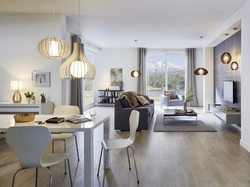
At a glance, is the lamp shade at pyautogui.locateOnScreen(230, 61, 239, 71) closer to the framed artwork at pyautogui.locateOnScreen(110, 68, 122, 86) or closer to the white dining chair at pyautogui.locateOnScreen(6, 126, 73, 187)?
the white dining chair at pyautogui.locateOnScreen(6, 126, 73, 187)

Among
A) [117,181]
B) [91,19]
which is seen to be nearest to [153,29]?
[91,19]

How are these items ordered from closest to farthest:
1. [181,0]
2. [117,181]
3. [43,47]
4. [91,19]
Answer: [117,181] → [43,47] → [181,0] → [91,19]

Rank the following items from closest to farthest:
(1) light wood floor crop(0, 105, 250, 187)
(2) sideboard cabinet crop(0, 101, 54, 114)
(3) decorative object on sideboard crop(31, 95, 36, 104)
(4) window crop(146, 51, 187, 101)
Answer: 1. (1) light wood floor crop(0, 105, 250, 187)
2. (2) sideboard cabinet crop(0, 101, 54, 114)
3. (3) decorative object on sideboard crop(31, 95, 36, 104)
4. (4) window crop(146, 51, 187, 101)

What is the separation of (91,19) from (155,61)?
6.31m

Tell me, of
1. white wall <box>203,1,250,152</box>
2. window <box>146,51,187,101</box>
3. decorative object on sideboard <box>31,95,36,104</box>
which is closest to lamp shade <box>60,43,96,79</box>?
decorative object on sideboard <box>31,95,36,104</box>

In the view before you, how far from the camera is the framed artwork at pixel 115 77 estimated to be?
11688 mm

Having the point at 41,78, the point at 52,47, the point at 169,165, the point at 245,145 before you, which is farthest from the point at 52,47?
the point at 245,145

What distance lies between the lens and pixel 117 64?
11734mm

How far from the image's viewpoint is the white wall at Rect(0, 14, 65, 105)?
546cm

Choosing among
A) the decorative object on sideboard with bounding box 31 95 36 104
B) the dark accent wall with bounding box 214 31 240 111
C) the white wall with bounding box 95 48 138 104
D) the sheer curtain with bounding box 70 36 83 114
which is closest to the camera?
the decorative object on sideboard with bounding box 31 95 36 104

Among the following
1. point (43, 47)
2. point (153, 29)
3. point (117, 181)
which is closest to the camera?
point (117, 181)

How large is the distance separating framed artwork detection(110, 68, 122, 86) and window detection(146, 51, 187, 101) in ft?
4.77

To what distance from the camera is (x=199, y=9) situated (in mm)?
5230

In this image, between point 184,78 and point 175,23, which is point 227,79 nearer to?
point 175,23
